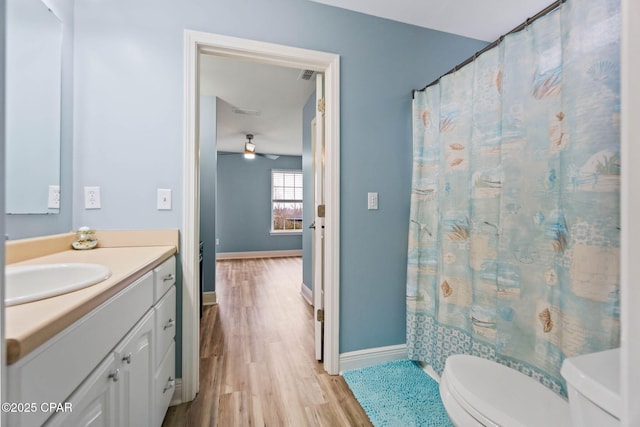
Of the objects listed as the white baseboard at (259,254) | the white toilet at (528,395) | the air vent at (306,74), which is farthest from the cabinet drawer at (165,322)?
the white baseboard at (259,254)

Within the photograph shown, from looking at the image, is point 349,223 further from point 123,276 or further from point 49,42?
point 49,42

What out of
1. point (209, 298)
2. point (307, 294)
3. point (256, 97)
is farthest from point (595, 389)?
point (256, 97)

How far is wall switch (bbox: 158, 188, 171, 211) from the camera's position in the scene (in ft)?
4.83

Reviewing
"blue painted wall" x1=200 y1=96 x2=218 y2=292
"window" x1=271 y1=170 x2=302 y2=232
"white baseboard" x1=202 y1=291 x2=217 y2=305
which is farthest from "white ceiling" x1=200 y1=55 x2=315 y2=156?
"white baseboard" x1=202 y1=291 x2=217 y2=305

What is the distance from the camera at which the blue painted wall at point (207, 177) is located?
304cm

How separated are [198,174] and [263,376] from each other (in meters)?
1.34

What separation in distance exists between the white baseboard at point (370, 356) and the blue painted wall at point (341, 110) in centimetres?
4

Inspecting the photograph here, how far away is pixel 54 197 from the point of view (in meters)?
1.27

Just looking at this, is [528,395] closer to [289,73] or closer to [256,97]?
[289,73]

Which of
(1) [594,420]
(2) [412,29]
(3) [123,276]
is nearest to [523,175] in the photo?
(1) [594,420]

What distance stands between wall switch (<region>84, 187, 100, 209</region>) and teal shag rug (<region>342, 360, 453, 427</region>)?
1759mm

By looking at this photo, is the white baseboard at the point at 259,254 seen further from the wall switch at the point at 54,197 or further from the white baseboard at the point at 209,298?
the wall switch at the point at 54,197

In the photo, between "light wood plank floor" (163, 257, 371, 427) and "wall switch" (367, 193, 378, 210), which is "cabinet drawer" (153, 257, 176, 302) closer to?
"light wood plank floor" (163, 257, 371, 427)

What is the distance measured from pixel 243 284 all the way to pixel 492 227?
11.4ft
